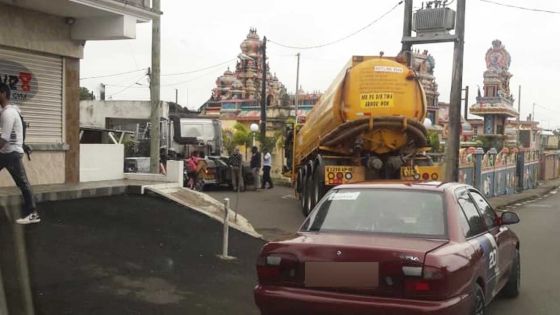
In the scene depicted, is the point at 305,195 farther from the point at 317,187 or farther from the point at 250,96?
the point at 250,96

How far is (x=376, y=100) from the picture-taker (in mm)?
12992

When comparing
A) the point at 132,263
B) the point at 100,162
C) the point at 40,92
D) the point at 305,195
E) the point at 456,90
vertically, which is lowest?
the point at 305,195

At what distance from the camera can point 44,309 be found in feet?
16.4

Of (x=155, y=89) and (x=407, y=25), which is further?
(x=407, y=25)

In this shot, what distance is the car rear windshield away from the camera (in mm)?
4918

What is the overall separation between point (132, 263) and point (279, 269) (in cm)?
273

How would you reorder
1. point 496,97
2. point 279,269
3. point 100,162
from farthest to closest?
point 496,97 → point 100,162 → point 279,269

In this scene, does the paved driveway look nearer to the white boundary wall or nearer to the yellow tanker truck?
the yellow tanker truck

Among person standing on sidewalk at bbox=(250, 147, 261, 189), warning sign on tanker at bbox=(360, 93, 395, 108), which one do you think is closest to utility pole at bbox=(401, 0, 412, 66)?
warning sign on tanker at bbox=(360, 93, 395, 108)

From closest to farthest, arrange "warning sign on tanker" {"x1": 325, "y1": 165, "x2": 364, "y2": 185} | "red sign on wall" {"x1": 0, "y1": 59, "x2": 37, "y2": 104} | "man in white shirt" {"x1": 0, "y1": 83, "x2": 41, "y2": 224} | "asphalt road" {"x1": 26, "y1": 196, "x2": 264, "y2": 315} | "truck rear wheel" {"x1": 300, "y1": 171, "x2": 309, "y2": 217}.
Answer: "asphalt road" {"x1": 26, "y1": 196, "x2": 264, "y2": 315} → "man in white shirt" {"x1": 0, "y1": 83, "x2": 41, "y2": 224} → "red sign on wall" {"x1": 0, "y1": 59, "x2": 37, "y2": 104} → "warning sign on tanker" {"x1": 325, "y1": 165, "x2": 364, "y2": 185} → "truck rear wheel" {"x1": 300, "y1": 171, "x2": 309, "y2": 217}

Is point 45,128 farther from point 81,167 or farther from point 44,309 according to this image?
point 44,309

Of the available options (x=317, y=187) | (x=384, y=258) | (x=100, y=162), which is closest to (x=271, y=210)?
(x=317, y=187)

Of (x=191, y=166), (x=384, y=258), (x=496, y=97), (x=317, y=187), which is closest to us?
(x=384, y=258)

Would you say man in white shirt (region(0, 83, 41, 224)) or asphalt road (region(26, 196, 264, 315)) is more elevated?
man in white shirt (region(0, 83, 41, 224))
